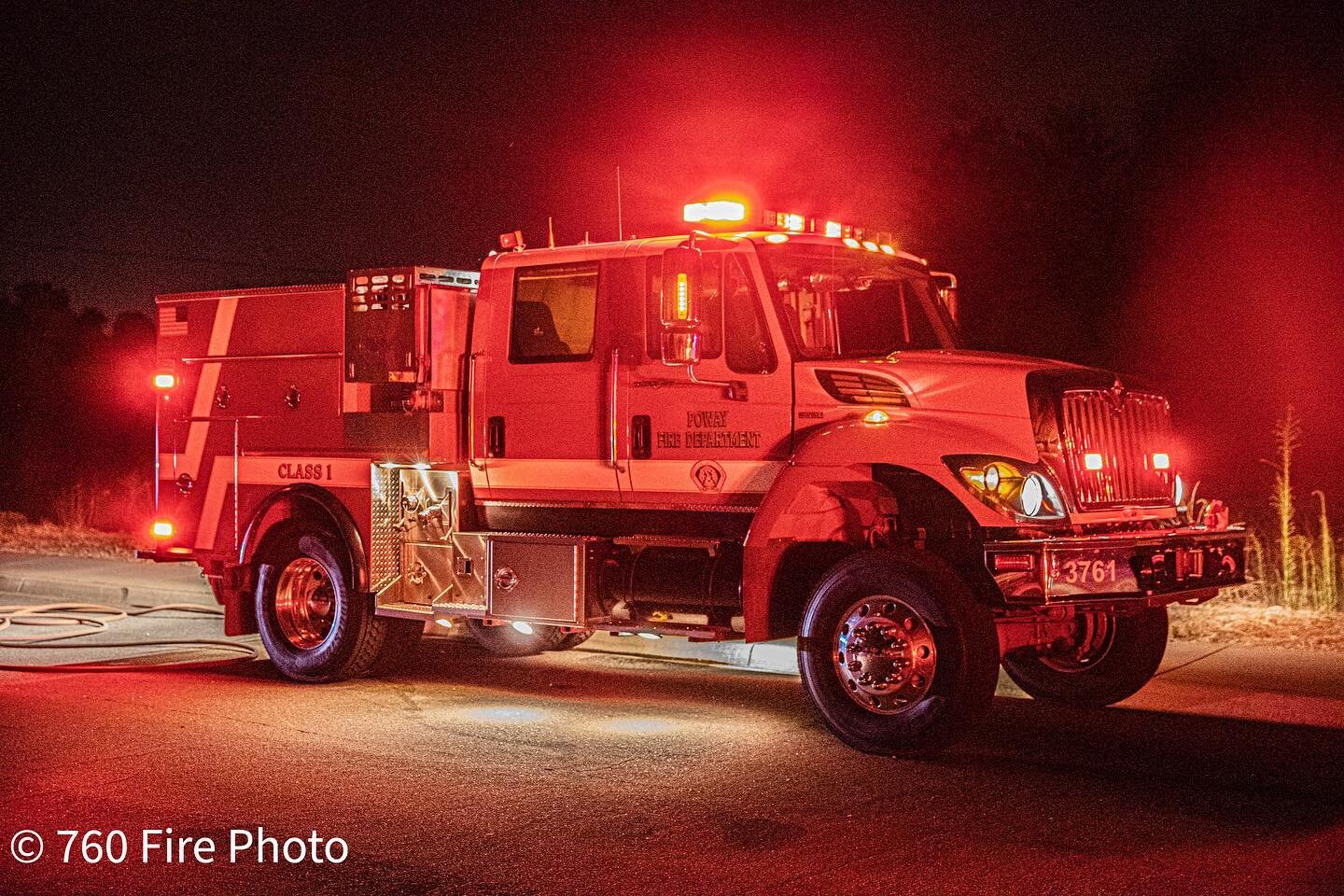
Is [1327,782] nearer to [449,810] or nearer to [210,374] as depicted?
[449,810]

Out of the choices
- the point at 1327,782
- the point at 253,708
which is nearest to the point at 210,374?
the point at 253,708

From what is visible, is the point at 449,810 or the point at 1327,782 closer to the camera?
the point at 449,810

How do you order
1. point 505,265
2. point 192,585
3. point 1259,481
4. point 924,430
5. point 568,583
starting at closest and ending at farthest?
point 924,430 → point 568,583 → point 505,265 → point 192,585 → point 1259,481

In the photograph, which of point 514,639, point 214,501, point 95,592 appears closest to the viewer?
point 214,501

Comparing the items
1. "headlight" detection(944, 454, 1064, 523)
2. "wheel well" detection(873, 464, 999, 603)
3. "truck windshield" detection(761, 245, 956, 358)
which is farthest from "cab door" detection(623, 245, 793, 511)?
"headlight" detection(944, 454, 1064, 523)

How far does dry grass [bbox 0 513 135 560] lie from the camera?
20.7 meters

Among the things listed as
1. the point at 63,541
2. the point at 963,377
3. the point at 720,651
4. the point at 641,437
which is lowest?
the point at 720,651

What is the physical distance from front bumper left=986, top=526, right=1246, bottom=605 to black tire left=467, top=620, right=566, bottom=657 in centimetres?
447

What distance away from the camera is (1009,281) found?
18938 mm

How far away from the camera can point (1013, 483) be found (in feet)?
26.2

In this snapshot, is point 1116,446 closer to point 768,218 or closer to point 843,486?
point 843,486

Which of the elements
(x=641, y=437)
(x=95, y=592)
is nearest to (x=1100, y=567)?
(x=641, y=437)

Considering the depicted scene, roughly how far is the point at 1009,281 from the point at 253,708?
12.0m

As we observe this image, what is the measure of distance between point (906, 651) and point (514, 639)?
4.24 metres
